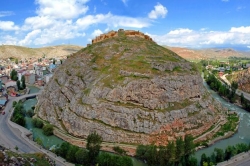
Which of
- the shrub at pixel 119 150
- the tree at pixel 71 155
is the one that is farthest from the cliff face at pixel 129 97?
the tree at pixel 71 155

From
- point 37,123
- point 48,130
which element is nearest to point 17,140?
point 48,130

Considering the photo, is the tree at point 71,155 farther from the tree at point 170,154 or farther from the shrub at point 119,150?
the tree at point 170,154

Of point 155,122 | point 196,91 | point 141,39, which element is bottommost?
point 155,122

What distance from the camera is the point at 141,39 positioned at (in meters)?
84.9

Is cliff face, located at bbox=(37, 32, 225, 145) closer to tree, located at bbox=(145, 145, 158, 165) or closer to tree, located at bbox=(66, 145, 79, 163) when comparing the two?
tree, located at bbox=(145, 145, 158, 165)

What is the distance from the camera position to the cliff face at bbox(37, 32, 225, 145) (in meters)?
54.2

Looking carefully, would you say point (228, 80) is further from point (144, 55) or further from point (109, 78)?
point (109, 78)

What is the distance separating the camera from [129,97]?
58.9 meters

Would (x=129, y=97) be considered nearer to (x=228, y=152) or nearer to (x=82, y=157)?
(x=82, y=157)

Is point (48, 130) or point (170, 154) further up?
point (170, 154)

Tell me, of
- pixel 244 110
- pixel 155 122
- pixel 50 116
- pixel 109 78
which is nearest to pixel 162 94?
pixel 155 122

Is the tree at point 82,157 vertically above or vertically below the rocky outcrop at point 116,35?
below

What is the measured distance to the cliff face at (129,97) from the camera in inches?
2136

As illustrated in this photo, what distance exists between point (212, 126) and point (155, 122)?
15.1 m
